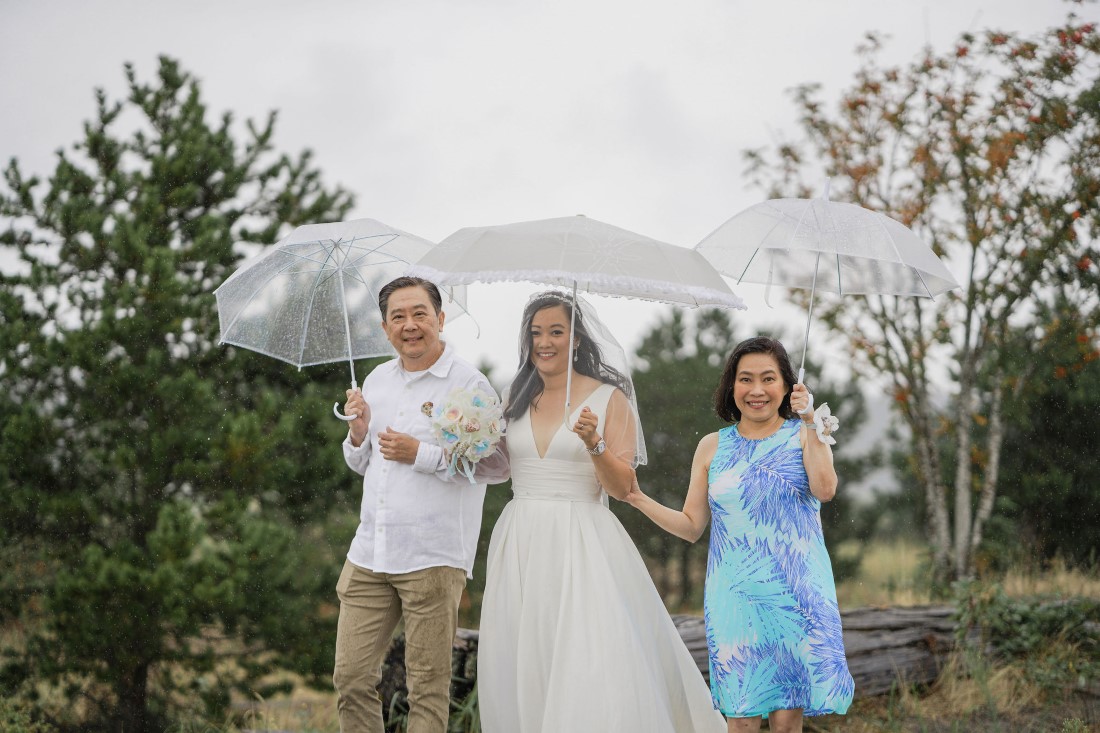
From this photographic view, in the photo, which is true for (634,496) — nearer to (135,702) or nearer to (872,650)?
(872,650)

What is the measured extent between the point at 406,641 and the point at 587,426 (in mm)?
1013

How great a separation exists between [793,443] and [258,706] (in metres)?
5.87

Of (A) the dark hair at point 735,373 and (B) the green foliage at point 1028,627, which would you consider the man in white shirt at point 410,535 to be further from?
(B) the green foliage at point 1028,627

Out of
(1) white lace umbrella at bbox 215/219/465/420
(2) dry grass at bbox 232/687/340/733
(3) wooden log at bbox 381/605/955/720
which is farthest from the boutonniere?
(2) dry grass at bbox 232/687/340/733

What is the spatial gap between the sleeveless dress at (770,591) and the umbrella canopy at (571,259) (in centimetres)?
59

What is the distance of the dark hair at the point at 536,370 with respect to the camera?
380 cm

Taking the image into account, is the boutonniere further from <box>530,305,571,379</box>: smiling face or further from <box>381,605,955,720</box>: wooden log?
<box>381,605,955,720</box>: wooden log

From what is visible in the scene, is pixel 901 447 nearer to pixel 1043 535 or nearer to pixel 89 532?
pixel 1043 535

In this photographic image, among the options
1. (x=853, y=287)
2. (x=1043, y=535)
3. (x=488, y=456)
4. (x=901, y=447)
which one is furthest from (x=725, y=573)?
(x=901, y=447)

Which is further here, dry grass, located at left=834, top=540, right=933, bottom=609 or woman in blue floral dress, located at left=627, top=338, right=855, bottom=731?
dry grass, located at left=834, top=540, right=933, bottom=609

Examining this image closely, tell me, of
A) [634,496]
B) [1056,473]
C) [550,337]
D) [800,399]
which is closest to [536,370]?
[550,337]

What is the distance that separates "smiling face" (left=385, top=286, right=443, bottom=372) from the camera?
12.2ft

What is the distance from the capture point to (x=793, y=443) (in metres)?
3.49

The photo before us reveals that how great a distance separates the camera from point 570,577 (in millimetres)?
3617
